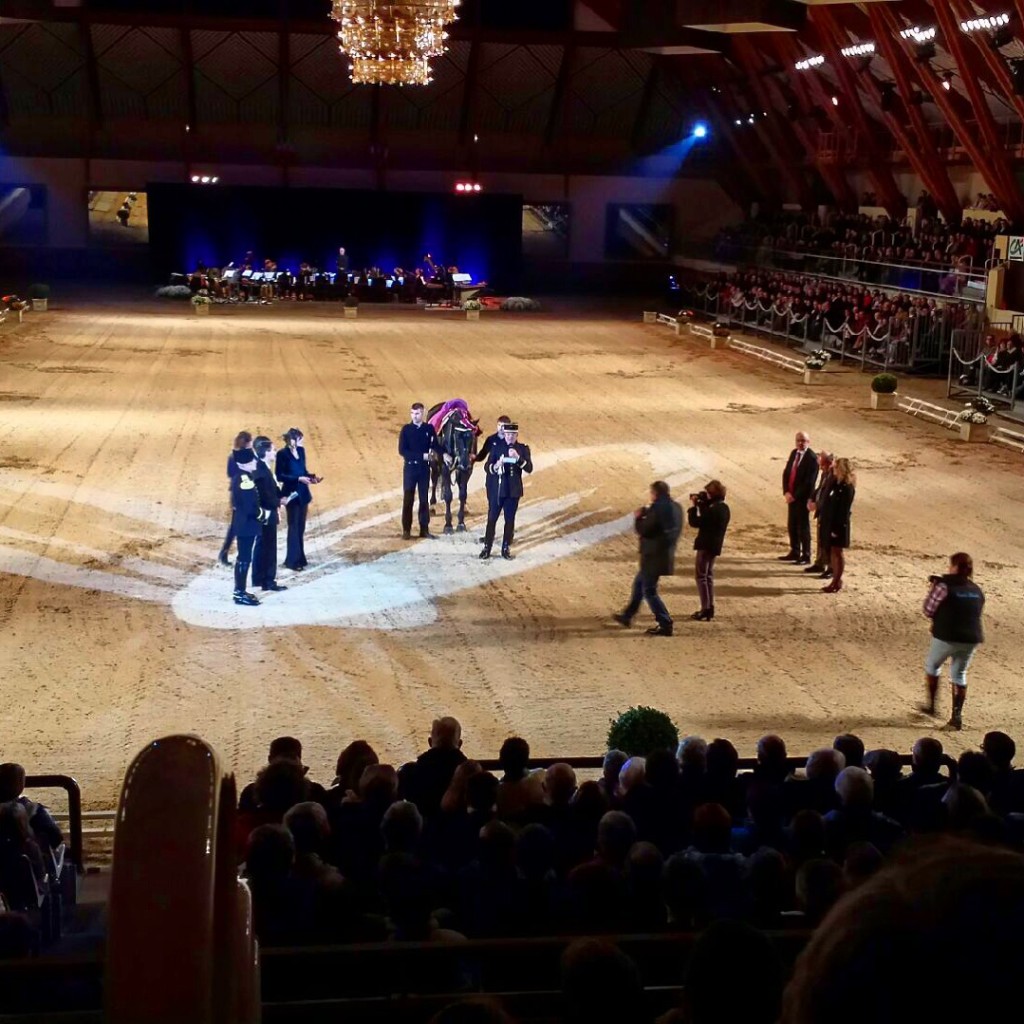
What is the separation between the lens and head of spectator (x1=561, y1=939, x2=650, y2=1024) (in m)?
2.32

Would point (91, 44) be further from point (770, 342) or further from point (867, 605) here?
point (867, 605)

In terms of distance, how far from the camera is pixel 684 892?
4.74 m

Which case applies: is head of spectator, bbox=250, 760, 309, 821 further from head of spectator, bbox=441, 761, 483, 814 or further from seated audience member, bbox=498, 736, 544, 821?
seated audience member, bbox=498, 736, 544, 821

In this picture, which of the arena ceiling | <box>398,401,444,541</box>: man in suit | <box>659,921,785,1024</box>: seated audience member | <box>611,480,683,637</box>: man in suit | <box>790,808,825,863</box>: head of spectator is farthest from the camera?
the arena ceiling

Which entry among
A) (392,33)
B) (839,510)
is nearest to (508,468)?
(839,510)

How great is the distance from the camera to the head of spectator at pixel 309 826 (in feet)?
16.9

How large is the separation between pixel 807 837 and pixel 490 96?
139ft

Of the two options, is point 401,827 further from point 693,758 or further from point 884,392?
point 884,392

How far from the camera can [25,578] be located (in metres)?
13.0

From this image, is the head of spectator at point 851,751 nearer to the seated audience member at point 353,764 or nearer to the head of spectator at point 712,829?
the head of spectator at point 712,829

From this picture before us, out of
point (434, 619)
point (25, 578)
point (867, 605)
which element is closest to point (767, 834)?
point (434, 619)

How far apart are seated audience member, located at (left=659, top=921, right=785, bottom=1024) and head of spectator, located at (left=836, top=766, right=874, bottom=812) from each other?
12.4 ft

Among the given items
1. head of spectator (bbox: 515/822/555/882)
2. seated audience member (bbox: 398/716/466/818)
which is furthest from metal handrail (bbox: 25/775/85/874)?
head of spectator (bbox: 515/822/555/882)

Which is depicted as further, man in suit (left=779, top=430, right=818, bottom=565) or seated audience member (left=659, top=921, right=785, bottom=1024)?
man in suit (left=779, top=430, right=818, bottom=565)
